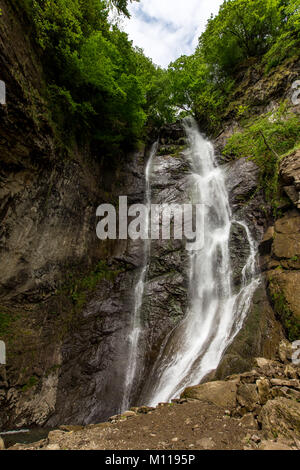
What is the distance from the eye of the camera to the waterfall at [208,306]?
564 centimetres

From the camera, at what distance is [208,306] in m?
7.71

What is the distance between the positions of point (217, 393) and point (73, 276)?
19.6 feet

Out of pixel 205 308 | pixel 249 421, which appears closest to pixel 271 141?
pixel 205 308

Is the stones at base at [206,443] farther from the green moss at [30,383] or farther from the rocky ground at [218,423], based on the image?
the green moss at [30,383]

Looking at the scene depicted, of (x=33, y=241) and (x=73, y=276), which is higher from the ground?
(x=33, y=241)

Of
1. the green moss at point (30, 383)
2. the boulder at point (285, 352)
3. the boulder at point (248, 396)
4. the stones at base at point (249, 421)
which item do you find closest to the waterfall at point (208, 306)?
the boulder at point (285, 352)

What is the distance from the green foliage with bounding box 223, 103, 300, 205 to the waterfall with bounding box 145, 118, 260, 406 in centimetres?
179

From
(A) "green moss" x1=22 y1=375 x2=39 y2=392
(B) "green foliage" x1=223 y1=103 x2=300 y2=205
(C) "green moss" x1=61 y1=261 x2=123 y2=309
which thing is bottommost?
(A) "green moss" x1=22 y1=375 x2=39 y2=392
